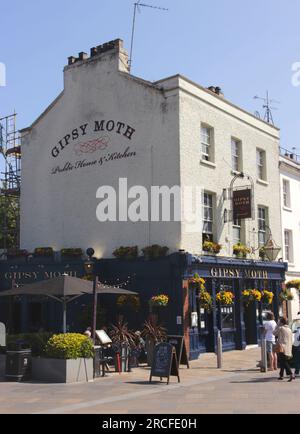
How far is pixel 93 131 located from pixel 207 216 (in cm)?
594

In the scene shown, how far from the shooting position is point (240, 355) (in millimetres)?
21031

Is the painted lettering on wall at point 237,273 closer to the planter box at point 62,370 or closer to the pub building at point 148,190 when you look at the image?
the pub building at point 148,190

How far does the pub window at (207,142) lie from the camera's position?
22.8 meters

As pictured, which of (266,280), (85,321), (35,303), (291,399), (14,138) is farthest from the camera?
(14,138)

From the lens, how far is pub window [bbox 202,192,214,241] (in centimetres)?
2212

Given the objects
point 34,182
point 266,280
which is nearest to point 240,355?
point 266,280

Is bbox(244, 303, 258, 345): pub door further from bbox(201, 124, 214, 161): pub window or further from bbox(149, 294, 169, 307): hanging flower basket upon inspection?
bbox(201, 124, 214, 161): pub window

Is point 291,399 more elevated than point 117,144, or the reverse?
point 117,144

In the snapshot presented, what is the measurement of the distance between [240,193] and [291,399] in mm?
12410

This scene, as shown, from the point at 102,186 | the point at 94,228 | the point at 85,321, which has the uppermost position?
the point at 102,186

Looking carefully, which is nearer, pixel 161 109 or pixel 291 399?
pixel 291 399

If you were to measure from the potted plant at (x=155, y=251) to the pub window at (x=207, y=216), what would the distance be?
230 centimetres
